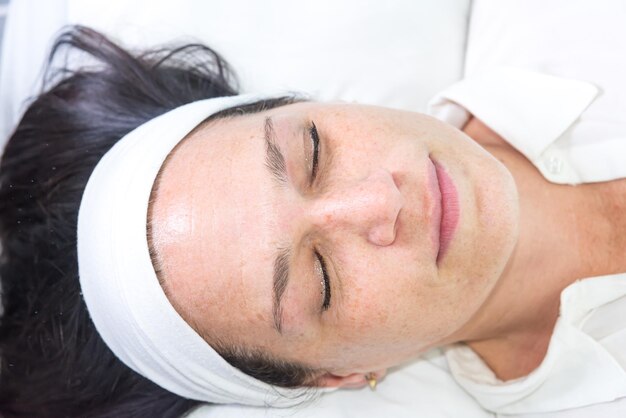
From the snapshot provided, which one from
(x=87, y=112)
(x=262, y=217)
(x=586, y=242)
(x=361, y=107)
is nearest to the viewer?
(x=262, y=217)

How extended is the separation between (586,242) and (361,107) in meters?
0.61

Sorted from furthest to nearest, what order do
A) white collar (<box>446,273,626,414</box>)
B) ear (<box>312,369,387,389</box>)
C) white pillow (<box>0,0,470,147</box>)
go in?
1. white pillow (<box>0,0,470,147</box>)
2. ear (<box>312,369,387,389</box>)
3. white collar (<box>446,273,626,414</box>)

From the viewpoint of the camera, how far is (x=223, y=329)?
1.29 metres

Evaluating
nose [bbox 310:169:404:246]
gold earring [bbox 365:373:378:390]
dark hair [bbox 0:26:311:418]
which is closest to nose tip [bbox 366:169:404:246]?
nose [bbox 310:169:404:246]

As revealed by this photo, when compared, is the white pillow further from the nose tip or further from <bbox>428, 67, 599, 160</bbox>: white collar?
the nose tip

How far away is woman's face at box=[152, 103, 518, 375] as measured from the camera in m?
1.21

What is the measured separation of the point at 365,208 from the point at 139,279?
442 mm

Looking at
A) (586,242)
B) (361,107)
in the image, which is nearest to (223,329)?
(361,107)

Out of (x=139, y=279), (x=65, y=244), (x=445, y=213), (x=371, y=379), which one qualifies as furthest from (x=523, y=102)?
(x=65, y=244)

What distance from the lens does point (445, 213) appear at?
124cm

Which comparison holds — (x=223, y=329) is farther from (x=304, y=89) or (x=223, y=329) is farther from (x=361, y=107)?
(x=304, y=89)

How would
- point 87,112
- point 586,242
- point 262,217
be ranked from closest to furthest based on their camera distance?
point 262,217 < point 586,242 < point 87,112

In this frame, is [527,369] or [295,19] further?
[295,19]

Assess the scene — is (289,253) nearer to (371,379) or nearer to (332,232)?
(332,232)
